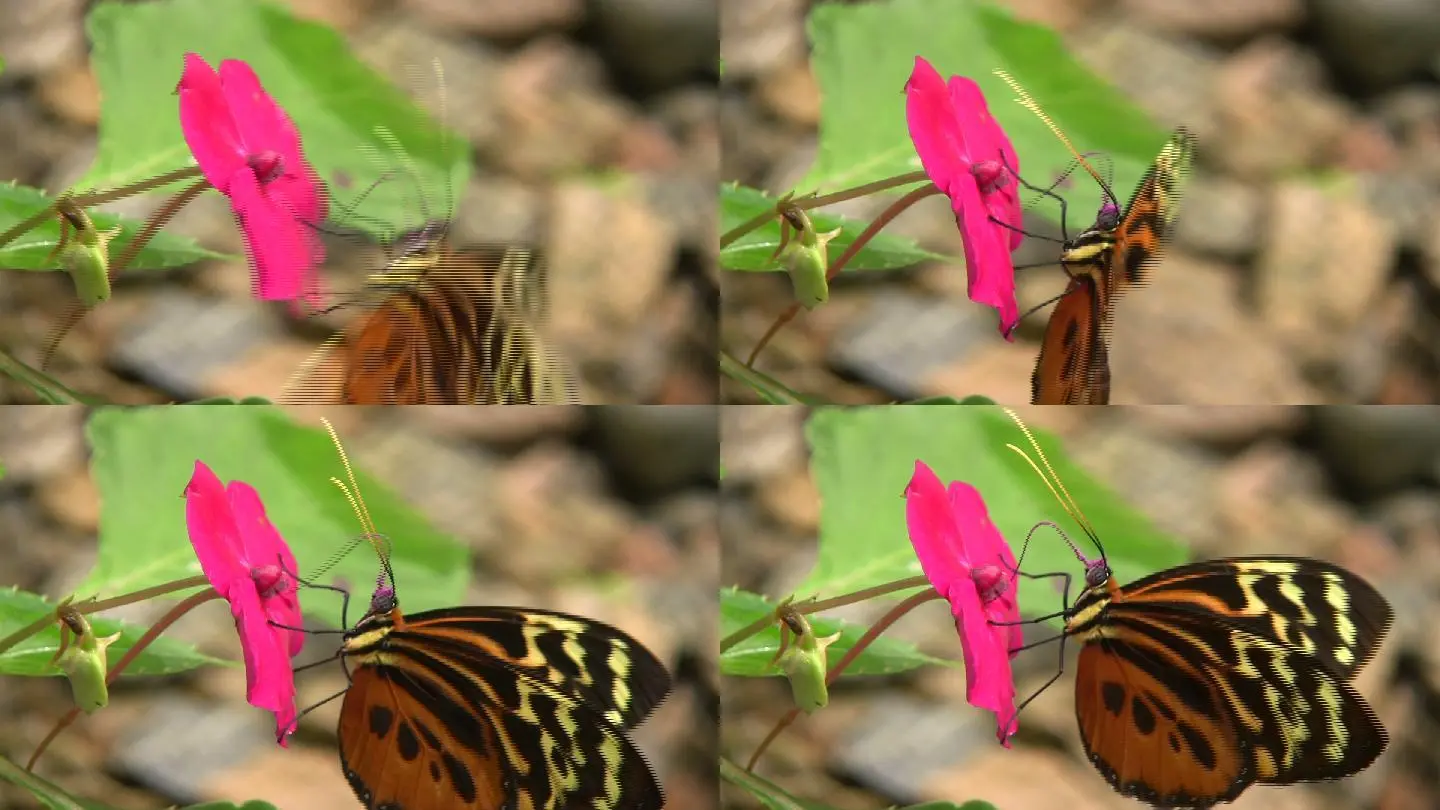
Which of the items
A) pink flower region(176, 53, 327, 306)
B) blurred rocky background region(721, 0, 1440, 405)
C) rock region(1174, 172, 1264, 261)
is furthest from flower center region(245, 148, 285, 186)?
rock region(1174, 172, 1264, 261)

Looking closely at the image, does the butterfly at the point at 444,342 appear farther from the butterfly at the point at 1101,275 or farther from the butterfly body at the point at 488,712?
the butterfly at the point at 1101,275

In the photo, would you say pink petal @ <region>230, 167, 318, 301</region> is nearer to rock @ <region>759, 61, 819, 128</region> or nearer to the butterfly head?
rock @ <region>759, 61, 819, 128</region>

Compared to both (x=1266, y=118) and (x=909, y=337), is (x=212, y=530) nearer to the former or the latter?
(x=909, y=337)

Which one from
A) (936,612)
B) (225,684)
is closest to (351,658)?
(225,684)

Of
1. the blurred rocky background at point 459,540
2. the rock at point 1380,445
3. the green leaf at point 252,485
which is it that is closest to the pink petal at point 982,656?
the blurred rocky background at point 459,540

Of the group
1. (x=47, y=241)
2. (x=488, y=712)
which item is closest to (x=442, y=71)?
(x=47, y=241)

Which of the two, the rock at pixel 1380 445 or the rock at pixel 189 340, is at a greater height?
the rock at pixel 189 340

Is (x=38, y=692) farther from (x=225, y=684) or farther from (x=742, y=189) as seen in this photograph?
(x=742, y=189)
